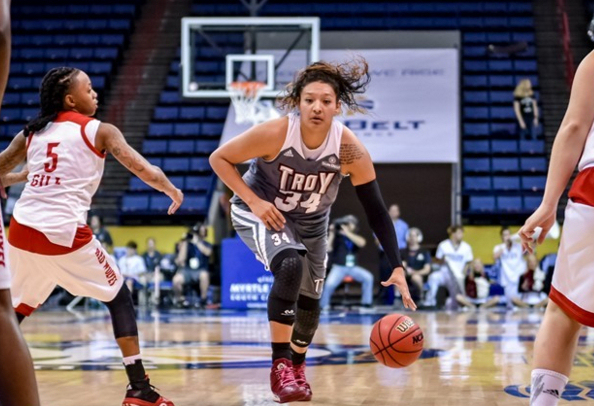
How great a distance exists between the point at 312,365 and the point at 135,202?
37.4 ft

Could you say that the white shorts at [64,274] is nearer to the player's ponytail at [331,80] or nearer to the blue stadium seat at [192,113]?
the player's ponytail at [331,80]

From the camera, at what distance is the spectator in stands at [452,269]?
1421 centimetres

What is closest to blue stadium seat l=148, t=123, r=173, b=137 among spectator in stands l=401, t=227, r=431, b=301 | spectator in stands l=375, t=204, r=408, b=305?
spectator in stands l=375, t=204, r=408, b=305

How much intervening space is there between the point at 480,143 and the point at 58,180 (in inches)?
578

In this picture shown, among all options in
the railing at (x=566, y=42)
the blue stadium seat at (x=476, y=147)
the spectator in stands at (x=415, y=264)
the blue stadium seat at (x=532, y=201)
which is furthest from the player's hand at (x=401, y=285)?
the railing at (x=566, y=42)

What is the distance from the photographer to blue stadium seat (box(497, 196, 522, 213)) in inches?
657

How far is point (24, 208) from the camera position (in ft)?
14.4

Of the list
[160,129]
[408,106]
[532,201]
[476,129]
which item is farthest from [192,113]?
[532,201]

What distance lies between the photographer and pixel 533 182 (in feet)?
56.4

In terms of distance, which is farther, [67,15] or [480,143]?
[67,15]

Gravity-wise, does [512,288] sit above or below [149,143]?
below

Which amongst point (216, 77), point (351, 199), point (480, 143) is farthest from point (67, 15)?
point (480, 143)

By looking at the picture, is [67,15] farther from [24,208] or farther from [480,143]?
[24,208]

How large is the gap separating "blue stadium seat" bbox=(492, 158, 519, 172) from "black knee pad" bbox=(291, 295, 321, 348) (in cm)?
1298
